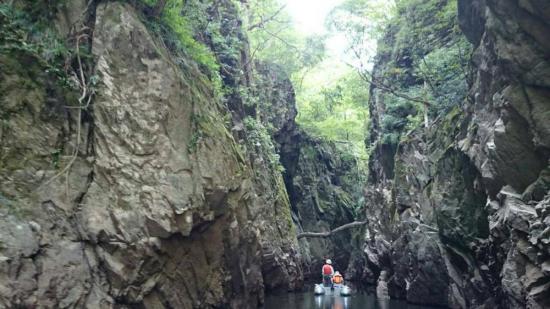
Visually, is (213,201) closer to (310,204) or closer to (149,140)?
(149,140)

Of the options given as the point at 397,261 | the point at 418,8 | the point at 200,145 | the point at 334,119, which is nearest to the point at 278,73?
the point at 334,119

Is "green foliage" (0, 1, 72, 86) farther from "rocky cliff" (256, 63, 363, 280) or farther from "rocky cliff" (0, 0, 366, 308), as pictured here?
"rocky cliff" (256, 63, 363, 280)

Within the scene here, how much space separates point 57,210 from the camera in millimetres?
9195

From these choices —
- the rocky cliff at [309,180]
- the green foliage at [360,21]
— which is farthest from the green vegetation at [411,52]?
the rocky cliff at [309,180]

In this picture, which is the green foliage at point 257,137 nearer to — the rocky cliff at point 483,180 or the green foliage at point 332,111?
the rocky cliff at point 483,180

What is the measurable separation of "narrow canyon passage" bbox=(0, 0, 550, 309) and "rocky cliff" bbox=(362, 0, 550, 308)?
0.06 meters

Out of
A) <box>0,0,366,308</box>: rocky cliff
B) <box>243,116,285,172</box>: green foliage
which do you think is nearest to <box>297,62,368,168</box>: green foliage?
<box>243,116,285,172</box>: green foliage

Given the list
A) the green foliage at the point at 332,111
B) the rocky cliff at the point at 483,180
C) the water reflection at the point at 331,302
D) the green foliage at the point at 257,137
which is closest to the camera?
the rocky cliff at the point at 483,180

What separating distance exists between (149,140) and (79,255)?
10.1ft

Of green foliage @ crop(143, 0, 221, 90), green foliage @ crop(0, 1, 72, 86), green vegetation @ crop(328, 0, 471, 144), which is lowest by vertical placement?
green foliage @ crop(0, 1, 72, 86)

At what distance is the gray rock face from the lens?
8641 millimetres

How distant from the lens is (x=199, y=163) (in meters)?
12.1

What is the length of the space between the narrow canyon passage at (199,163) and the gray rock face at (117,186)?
0.03 meters

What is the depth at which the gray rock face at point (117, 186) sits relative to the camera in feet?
28.3
